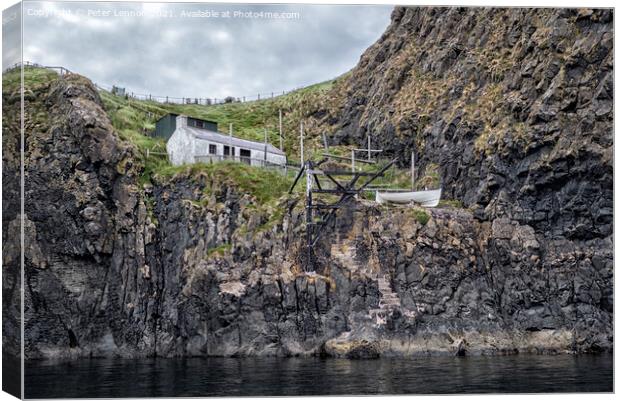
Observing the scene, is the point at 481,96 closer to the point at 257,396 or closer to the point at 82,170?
the point at 82,170

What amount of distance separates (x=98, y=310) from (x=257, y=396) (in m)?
13.9

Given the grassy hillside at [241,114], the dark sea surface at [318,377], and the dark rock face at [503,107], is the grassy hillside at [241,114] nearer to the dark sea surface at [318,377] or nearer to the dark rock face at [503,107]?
the dark rock face at [503,107]

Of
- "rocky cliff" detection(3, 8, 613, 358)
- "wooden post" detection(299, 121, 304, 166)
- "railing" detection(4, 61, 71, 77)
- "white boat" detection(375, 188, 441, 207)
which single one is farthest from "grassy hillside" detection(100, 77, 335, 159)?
"white boat" detection(375, 188, 441, 207)

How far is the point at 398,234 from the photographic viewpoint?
35.6 m

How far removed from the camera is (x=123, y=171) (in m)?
38.2

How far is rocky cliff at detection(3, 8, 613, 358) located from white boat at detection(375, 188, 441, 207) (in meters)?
0.66

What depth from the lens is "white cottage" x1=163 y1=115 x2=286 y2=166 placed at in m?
40.7

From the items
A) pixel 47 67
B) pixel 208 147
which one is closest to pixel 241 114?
pixel 208 147

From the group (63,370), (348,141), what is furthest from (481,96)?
(63,370)

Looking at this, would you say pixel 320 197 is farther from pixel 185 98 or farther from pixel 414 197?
pixel 185 98

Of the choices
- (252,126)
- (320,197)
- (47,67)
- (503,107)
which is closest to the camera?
(47,67)

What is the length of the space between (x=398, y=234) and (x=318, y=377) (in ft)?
42.2

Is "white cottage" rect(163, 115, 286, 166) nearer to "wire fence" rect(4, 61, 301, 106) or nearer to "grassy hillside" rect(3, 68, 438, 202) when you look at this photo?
"grassy hillside" rect(3, 68, 438, 202)

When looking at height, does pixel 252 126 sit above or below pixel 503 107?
above
